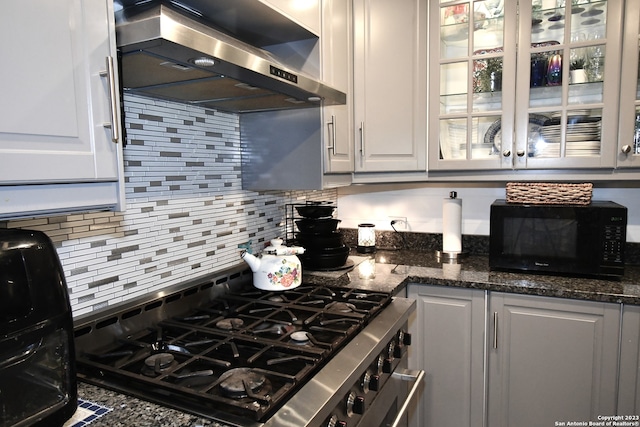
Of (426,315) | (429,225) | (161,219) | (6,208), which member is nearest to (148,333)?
(161,219)

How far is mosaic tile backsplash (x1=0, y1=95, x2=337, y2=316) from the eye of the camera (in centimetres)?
120

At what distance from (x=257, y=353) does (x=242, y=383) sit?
155 millimetres

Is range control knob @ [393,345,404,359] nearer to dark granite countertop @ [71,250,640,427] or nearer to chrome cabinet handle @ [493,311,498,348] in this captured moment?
dark granite countertop @ [71,250,640,427]

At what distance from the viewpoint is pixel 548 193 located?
1.90m

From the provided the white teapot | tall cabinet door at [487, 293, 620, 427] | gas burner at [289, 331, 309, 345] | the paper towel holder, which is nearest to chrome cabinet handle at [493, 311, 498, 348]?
tall cabinet door at [487, 293, 620, 427]

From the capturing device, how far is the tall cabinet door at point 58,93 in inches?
26.7

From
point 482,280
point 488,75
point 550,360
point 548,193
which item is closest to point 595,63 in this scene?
point 488,75

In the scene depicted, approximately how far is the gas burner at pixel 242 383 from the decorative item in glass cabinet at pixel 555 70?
5.93ft

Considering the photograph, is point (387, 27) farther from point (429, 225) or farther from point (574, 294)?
point (574, 294)

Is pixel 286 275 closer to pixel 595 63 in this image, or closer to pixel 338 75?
pixel 338 75

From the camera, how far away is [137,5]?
1.09 metres

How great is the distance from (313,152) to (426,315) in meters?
0.91

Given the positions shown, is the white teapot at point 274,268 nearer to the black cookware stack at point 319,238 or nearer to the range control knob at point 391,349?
the black cookware stack at point 319,238

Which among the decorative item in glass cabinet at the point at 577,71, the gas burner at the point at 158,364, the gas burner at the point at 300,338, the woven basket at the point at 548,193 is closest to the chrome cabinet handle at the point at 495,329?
the woven basket at the point at 548,193
